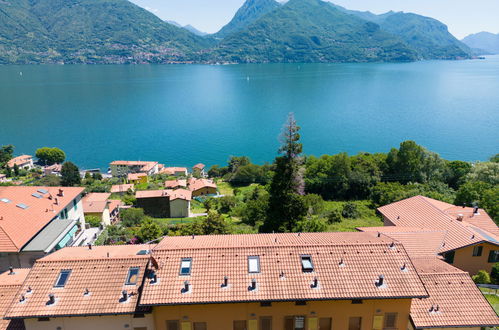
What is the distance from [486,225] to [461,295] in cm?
1414

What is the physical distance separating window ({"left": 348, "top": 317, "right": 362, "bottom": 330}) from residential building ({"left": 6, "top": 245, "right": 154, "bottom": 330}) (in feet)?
29.3

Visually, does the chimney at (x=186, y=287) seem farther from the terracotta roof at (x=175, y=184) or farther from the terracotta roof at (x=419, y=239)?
the terracotta roof at (x=175, y=184)

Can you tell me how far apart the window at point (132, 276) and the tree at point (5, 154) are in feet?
328

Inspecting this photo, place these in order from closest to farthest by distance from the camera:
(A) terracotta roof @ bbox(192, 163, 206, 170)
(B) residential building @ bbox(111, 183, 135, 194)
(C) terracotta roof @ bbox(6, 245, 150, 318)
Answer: (C) terracotta roof @ bbox(6, 245, 150, 318), (B) residential building @ bbox(111, 183, 135, 194), (A) terracotta roof @ bbox(192, 163, 206, 170)

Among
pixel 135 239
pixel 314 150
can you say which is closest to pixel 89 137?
pixel 314 150

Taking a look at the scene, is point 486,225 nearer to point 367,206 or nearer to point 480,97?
point 367,206

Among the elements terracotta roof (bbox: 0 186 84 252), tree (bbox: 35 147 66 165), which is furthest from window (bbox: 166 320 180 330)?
tree (bbox: 35 147 66 165)

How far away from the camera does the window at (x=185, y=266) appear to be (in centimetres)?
1436

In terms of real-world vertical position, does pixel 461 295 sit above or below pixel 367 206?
above

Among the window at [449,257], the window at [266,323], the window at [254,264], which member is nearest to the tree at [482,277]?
the window at [449,257]

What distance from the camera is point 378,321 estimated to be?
14.6m

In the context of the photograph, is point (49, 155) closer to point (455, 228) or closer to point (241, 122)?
point (241, 122)

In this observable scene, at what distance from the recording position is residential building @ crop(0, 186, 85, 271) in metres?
21.1

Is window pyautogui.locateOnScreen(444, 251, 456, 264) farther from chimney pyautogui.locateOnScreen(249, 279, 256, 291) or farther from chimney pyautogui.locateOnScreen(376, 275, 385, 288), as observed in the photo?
chimney pyautogui.locateOnScreen(249, 279, 256, 291)
